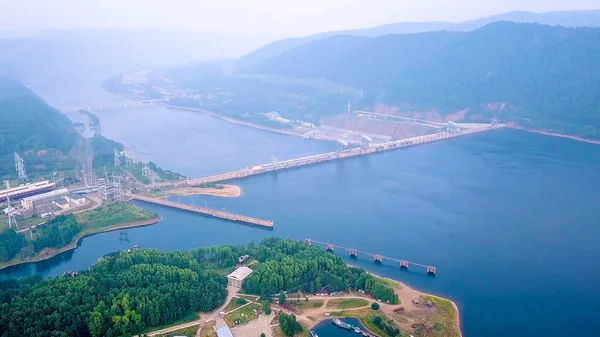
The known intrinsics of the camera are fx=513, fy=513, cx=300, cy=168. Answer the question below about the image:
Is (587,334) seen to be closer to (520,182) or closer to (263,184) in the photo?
(520,182)

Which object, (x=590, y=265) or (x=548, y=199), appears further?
(x=548, y=199)

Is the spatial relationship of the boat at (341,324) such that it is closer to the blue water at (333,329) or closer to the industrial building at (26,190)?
the blue water at (333,329)

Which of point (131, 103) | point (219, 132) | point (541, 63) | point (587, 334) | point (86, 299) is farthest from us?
point (131, 103)

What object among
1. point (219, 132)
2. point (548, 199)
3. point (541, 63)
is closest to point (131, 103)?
point (219, 132)

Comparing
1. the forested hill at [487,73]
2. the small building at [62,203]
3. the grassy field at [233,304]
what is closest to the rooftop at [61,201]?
the small building at [62,203]

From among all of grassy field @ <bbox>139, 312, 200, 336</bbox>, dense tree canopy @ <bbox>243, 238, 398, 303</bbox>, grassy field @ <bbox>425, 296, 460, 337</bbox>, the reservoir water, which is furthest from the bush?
the reservoir water

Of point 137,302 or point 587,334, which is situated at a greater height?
point 137,302

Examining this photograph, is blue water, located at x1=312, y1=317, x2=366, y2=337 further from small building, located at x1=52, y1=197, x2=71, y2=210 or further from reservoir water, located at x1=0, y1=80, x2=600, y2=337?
small building, located at x1=52, y1=197, x2=71, y2=210
